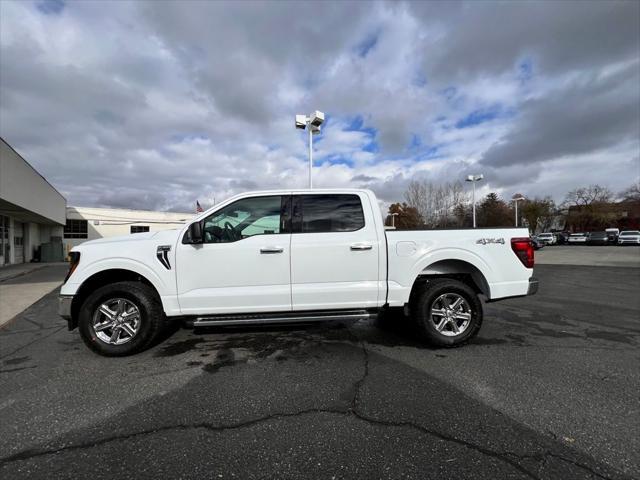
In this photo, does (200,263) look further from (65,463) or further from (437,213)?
(437,213)

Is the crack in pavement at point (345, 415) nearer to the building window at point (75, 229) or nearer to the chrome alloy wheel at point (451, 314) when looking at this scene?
the chrome alloy wheel at point (451, 314)

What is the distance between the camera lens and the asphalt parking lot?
7.71 feet

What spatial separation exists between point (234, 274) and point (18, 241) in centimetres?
2821

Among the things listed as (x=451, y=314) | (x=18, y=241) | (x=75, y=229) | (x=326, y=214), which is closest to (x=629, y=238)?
(x=451, y=314)

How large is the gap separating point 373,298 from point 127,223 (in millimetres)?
38359

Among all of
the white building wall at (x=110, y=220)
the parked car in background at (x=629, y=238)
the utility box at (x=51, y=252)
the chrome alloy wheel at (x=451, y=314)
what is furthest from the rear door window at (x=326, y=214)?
the parked car in background at (x=629, y=238)

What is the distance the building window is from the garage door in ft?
27.6

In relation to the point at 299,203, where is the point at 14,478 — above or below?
below

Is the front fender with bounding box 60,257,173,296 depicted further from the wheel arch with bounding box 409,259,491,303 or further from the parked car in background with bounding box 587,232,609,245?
the parked car in background with bounding box 587,232,609,245

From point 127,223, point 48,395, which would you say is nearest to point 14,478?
point 48,395

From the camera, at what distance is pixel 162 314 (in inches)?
173

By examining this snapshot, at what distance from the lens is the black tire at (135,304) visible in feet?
13.9

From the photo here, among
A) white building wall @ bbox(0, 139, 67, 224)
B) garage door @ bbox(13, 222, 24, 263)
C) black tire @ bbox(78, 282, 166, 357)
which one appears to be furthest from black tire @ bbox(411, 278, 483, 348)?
garage door @ bbox(13, 222, 24, 263)

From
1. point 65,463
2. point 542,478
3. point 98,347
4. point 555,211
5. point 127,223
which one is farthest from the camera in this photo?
point 555,211
